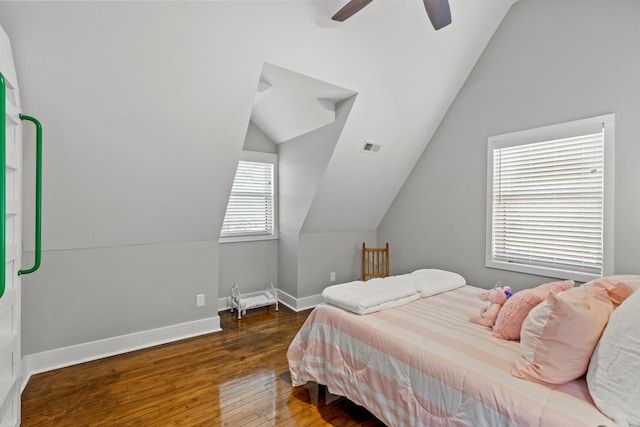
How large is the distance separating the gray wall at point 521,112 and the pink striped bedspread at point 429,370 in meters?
1.16

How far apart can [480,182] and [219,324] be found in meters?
3.06

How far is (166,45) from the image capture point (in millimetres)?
1908

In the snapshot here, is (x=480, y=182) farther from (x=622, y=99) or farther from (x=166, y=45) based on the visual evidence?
(x=166, y=45)

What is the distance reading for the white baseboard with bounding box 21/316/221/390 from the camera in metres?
2.39

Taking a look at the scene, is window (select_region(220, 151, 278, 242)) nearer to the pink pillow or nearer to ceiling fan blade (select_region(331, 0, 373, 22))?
ceiling fan blade (select_region(331, 0, 373, 22))

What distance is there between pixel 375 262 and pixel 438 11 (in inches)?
119

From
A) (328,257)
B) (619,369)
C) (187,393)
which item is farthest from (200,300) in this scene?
(619,369)

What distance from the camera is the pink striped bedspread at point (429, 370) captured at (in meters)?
1.17

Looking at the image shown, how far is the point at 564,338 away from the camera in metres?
1.20

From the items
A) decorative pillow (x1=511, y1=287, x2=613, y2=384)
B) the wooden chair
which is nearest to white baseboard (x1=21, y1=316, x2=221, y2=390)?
the wooden chair

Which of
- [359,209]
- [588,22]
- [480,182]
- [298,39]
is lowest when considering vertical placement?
[359,209]

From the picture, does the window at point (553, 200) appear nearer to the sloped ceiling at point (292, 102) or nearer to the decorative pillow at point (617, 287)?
the decorative pillow at point (617, 287)

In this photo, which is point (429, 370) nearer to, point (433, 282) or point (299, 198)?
point (433, 282)

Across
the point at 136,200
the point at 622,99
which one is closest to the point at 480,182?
the point at 622,99
